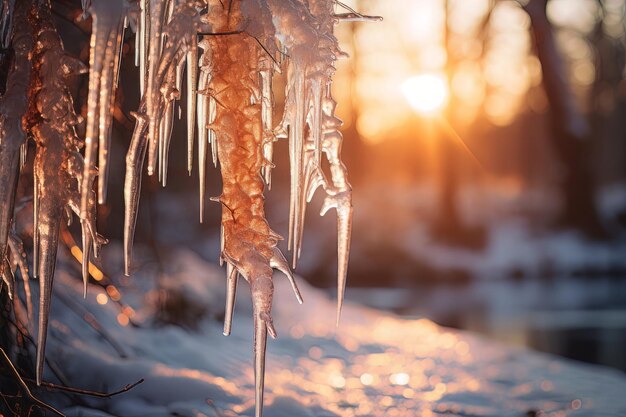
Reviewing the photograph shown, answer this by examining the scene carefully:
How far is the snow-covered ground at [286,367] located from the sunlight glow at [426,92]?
14048 mm

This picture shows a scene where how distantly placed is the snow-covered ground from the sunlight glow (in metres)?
14.0

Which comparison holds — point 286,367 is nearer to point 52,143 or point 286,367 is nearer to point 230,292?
point 230,292

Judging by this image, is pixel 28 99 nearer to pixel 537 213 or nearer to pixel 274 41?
pixel 274 41

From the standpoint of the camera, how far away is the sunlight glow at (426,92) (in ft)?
61.1

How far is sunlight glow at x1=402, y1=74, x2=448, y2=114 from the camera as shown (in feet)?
61.1

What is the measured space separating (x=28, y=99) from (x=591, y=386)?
2.94 m

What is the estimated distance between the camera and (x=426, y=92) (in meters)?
19.3

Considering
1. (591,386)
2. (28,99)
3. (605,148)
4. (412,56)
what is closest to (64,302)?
(28,99)

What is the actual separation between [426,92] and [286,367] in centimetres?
1640

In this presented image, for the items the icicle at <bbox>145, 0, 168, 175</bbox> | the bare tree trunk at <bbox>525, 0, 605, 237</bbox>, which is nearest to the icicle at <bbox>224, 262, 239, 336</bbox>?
the icicle at <bbox>145, 0, 168, 175</bbox>

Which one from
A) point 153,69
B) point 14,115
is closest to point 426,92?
point 14,115

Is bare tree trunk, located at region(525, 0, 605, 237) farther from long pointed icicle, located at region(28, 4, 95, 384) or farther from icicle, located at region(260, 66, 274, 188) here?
long pointed icicle, located at region(28, 4, 95, 384)

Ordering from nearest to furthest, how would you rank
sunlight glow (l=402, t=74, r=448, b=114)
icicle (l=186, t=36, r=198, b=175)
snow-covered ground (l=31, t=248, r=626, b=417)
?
icicle (l=186, t=36, r=198, b=175) → snow-covered ground (l=31, t=248, r=626, b=417) → sunlight glow (l=402, t=74, r=448, b=114)

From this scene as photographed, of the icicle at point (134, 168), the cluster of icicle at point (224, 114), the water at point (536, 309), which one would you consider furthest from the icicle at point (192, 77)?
the water at point (536, 309)
